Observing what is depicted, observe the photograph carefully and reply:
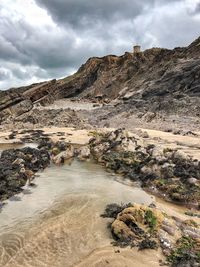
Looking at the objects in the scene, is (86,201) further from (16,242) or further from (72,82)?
(72,82)

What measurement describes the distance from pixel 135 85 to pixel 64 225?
309ft

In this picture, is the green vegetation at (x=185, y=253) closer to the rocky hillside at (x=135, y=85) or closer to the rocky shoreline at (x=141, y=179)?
the rocky shoreline at (x=141, y=179)

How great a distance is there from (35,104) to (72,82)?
44610mm

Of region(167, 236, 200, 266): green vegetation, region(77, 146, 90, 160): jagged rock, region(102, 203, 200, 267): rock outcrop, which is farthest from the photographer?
region(77, 146, 90, 160): jagged rock

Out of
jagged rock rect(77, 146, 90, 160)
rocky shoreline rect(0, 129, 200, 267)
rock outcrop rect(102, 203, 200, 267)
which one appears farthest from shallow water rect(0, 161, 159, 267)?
jagged rock rect(77, 146, 90, 160)

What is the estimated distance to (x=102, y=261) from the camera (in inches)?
653

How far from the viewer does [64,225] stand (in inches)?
823

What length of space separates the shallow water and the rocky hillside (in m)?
45.9

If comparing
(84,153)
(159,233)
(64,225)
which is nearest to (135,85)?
(84,153)

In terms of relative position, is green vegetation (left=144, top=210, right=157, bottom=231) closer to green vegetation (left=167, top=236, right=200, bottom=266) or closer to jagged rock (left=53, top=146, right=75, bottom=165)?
green vegetation (left=167, top=236, right=200, bottom=266)

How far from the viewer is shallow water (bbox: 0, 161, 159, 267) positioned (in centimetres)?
1708

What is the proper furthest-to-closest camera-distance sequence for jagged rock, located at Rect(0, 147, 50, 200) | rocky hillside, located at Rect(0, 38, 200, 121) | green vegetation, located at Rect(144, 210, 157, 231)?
rocky hillside, located at Rect(0, 38, 200, 121), jagged rock, located at Rect(0, 147, 50, 200), green vegetation, located at Rect(144, 210, 157, 231)

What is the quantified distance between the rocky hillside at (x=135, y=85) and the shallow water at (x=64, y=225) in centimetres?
4592

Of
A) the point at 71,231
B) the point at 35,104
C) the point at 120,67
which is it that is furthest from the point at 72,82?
the point at 71,231
